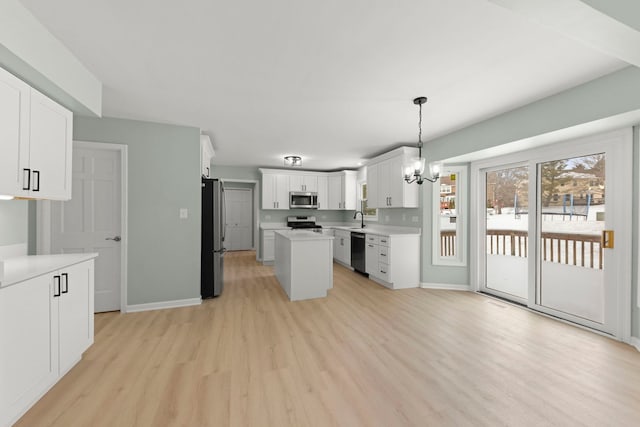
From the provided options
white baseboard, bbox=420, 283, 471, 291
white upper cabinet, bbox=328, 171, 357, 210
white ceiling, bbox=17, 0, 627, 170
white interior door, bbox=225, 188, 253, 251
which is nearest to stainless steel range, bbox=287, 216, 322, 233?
white upper cabinet, bbox=328, 171, 357, 210

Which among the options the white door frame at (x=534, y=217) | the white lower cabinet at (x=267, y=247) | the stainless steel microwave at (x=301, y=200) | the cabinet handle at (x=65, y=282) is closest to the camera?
the cabinet handle at (x=65, y=282)

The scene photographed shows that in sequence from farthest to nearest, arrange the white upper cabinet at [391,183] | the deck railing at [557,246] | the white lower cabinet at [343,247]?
→ the white lower cabinet at [343,247] < the white upper cabinet at [391,183] < the deck railing at [557,246]

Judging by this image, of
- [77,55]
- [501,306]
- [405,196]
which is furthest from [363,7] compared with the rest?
[501,306]

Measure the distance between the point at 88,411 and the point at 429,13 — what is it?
3348mm

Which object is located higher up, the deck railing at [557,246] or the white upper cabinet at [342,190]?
the white upper cabinet at [342,190]

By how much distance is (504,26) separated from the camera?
169 centimetres

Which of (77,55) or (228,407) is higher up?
(77,55)

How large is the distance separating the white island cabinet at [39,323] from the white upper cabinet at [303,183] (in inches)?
196

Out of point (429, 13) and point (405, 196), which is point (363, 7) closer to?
point (429, 13)

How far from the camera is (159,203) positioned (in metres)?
3.48

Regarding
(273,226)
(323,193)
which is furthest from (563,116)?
(273,226)

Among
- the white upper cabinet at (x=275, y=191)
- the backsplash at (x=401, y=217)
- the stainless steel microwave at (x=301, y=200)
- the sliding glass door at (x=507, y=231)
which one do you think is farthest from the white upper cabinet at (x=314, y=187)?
the sliding glass door at (x=507, y=231)

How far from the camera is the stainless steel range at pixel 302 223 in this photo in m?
6.90

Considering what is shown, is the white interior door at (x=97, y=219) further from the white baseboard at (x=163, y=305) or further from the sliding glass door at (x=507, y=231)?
the sliding glass door at (x=507, y=231)
